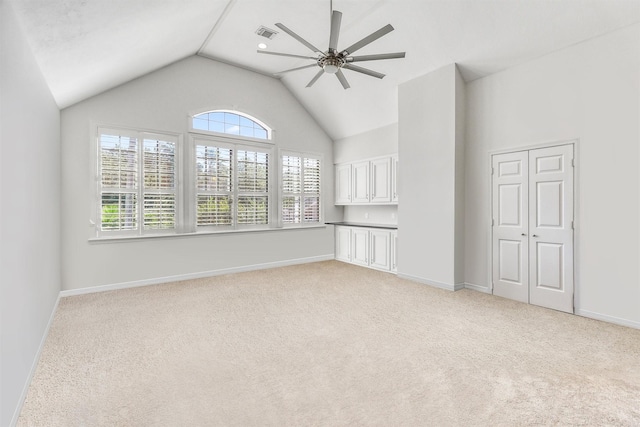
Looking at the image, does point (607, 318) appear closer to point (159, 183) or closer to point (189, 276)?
point (189, 276)

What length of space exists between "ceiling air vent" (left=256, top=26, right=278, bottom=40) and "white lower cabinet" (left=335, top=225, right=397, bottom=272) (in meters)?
3.81

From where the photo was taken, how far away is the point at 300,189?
6855 mm

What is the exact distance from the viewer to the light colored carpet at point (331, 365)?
190cm

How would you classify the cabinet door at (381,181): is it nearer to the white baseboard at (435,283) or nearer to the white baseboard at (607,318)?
the white baseboard at (435,283)

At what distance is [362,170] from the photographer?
668cm

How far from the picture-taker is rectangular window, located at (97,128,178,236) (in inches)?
185

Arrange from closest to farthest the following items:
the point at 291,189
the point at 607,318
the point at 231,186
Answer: the point at 607,318, the point at 231,186, the point at 291,189

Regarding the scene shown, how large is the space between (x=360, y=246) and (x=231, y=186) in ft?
9.47

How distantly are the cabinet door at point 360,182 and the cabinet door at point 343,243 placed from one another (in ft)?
2.40

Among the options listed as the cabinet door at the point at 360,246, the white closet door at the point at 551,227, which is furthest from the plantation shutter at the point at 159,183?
the white closet door at the point at 551,227

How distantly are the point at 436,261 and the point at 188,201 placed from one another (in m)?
4.24

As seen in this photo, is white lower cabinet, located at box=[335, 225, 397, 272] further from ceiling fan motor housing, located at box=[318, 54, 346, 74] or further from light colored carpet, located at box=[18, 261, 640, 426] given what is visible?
ceiling fan motor housing, located at box=[318, 54, 346, 74]

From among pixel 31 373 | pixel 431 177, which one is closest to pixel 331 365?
pixel 31 373

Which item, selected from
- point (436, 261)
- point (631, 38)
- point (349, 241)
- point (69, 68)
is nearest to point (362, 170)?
point (349, 241)
